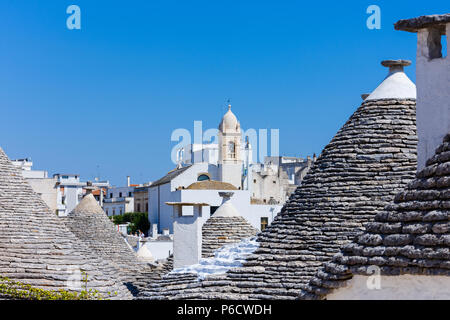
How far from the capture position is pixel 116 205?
93.6 m

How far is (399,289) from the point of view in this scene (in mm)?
7066

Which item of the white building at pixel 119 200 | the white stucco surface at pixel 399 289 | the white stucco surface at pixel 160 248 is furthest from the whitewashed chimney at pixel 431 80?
the white building at pixel 119 200

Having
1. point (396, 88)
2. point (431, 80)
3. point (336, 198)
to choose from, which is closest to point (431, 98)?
point (431, 80)

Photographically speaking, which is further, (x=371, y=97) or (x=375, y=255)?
(x=371, y=97)

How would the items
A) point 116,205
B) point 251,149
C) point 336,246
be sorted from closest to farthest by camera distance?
point 336,246
point 251,149
point 116,205

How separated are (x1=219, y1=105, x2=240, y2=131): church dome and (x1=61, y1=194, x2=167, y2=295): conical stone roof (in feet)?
162

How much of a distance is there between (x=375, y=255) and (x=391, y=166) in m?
5.34

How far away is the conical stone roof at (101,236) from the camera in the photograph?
21766mm

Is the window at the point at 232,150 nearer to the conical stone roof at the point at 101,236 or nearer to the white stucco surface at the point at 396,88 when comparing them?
the conical stone roof at the point at 101,236

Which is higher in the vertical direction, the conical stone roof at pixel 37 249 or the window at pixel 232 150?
the window at pixel 232 150

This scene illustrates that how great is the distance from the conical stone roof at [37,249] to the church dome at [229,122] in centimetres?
5695
